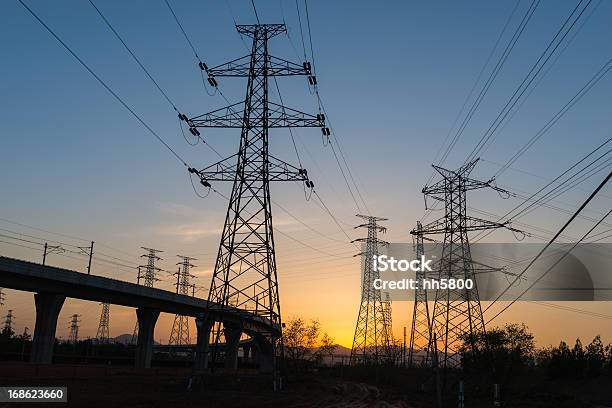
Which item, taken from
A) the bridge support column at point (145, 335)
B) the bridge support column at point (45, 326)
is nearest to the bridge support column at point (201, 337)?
the bridge support column at point (145, 335)

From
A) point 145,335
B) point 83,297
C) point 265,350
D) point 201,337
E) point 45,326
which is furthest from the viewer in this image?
point 265,350

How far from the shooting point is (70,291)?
63.7 m

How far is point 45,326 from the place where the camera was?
60.2 metres

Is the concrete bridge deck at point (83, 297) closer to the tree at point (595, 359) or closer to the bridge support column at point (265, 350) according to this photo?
Answer: the bridge support column at point (265, 350)

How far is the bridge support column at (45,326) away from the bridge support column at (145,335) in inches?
782

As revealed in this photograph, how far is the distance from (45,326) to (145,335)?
2116 cm

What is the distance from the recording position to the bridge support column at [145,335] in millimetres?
80125

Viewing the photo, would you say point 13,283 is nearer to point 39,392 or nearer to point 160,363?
point 39,392

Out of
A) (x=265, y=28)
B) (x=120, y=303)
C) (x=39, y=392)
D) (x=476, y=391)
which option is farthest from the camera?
(x=120, y=303)

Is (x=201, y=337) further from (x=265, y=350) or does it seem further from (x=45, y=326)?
(x=265, y=350)

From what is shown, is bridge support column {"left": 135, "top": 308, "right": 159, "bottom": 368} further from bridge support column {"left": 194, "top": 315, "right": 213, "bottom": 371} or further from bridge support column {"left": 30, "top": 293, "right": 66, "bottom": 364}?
bridge support column {"left": 30, "top": 293, "right": 66, "bottom": 364}

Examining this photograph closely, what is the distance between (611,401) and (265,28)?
3513 centimetres

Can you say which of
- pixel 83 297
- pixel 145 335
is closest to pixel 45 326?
pixel 83 297

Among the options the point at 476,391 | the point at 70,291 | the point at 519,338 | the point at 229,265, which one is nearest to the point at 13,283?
the point at 70,291
